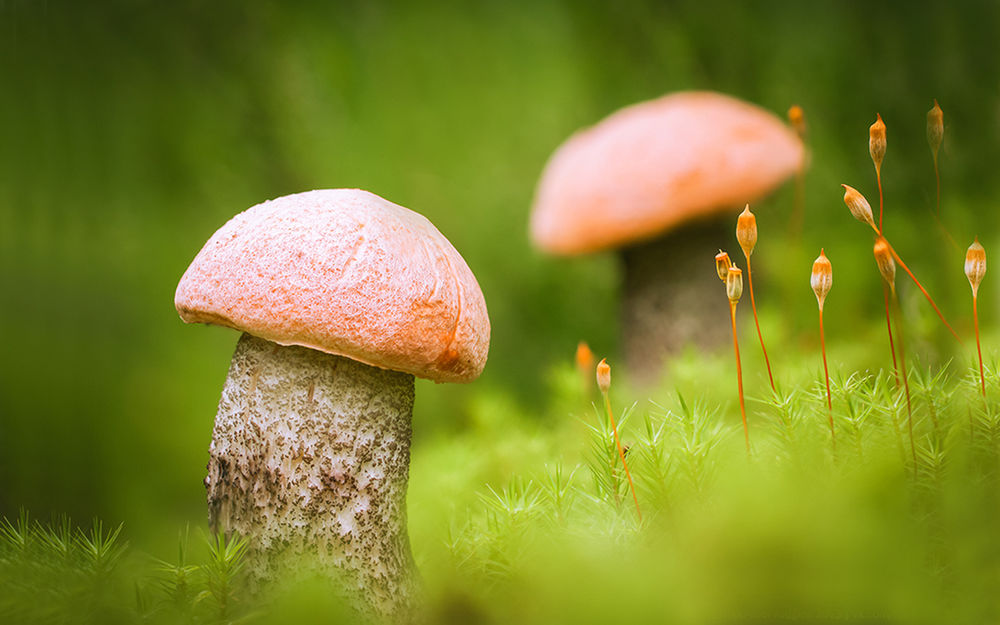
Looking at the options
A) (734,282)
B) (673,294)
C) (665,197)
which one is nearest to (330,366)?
(734,282)

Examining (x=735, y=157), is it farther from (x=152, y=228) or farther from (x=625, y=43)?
(x=152, y=228)

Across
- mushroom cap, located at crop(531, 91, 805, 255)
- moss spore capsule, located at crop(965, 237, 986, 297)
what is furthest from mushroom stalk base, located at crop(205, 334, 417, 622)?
mushroom cap, located at crop(531, 91, 805, 255)

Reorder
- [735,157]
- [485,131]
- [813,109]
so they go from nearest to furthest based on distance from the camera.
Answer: [735,157]
[813,109]
[485,131]

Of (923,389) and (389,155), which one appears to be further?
(389,155)

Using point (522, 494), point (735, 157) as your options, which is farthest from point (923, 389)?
point (735, 157)

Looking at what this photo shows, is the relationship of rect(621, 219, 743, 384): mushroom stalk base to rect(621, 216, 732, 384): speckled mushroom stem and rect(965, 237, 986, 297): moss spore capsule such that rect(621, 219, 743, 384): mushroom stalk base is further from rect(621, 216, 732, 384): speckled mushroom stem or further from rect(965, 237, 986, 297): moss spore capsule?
rect(965, 237, 986, 297): moss spore capsule

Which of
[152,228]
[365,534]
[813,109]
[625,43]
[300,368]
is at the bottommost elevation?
[365,534]

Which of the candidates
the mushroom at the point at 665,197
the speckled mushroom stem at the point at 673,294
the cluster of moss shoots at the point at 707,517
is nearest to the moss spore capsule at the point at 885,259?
the cluster of moss shoots at the point at 707,517
